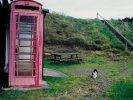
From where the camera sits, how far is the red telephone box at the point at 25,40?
12.3 meters

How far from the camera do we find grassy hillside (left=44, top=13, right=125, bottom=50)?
2819 cm

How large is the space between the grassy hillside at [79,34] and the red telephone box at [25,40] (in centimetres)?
1522

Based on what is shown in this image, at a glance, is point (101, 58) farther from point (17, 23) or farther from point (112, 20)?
point (112, 20)

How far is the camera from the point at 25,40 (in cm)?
1276

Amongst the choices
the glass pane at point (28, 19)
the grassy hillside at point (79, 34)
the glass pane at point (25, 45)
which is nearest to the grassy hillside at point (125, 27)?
the grassy hillside at point (79, 34)

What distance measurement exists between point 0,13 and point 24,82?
2646 mm

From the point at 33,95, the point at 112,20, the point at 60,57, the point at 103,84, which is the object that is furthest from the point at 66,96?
the point at 112,20

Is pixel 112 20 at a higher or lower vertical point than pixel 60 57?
higher

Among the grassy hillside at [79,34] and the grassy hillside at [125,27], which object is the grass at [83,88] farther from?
the grassy hillside at [125,27]

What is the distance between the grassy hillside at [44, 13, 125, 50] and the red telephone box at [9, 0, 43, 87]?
49.9 feet

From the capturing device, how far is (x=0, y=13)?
1291 cm

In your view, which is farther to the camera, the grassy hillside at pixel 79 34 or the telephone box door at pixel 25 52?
the grassy hillside at pixel 79 34

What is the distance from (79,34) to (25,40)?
61.9ft

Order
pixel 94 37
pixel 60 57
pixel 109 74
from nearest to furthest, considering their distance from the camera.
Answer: pixel 109 74 → pixel 60 57 → pixel 94 37
